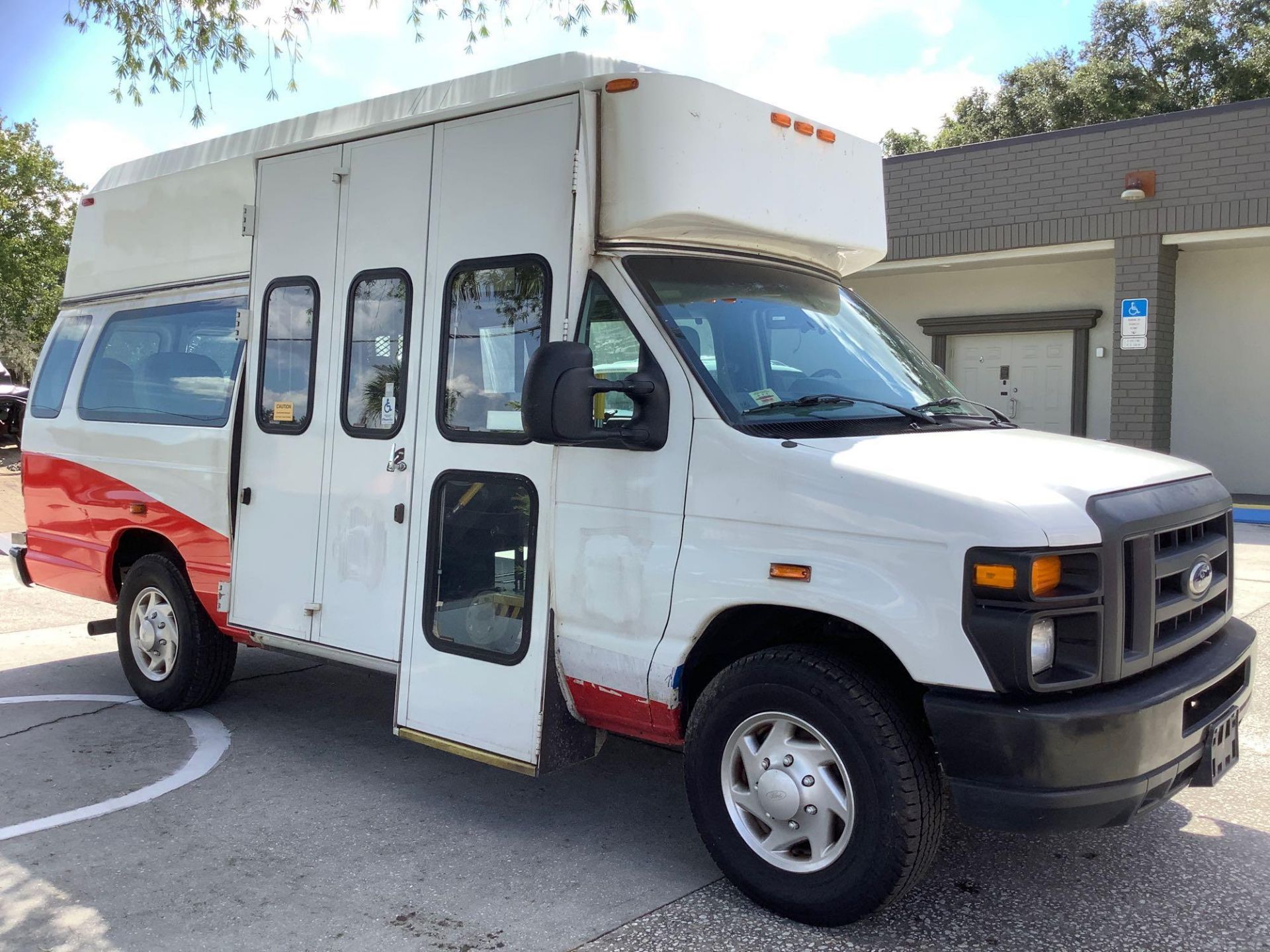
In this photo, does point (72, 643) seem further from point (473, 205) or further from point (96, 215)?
point (473, 205)

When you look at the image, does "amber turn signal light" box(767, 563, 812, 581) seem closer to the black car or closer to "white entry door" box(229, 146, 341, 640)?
"white entry door" box(229, 146, 341, 640)

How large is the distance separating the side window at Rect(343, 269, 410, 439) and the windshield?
1.26 meters

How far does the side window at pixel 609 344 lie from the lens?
4043 millimetres

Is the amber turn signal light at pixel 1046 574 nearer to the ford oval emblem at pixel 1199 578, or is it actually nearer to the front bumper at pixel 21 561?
the ford oval emblem at pixel 1199 578

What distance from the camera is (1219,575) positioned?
12.9ft

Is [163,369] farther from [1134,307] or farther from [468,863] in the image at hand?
[1134,307]

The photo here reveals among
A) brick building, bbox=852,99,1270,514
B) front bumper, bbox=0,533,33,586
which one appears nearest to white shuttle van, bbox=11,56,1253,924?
front bumper, bbox=0,533,33,586

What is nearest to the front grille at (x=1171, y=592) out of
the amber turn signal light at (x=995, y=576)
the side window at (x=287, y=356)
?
the amber turn signal light at (x=995, y=576)

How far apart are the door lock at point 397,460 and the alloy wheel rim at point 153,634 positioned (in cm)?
195

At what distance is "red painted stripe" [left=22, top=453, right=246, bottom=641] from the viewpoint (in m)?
5.72

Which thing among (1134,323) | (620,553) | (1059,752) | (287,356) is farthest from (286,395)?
(1134,323)

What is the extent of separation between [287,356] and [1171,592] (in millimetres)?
3971

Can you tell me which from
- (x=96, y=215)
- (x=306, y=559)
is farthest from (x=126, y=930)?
(x=96, y=215)

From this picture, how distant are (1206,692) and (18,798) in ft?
15.5
